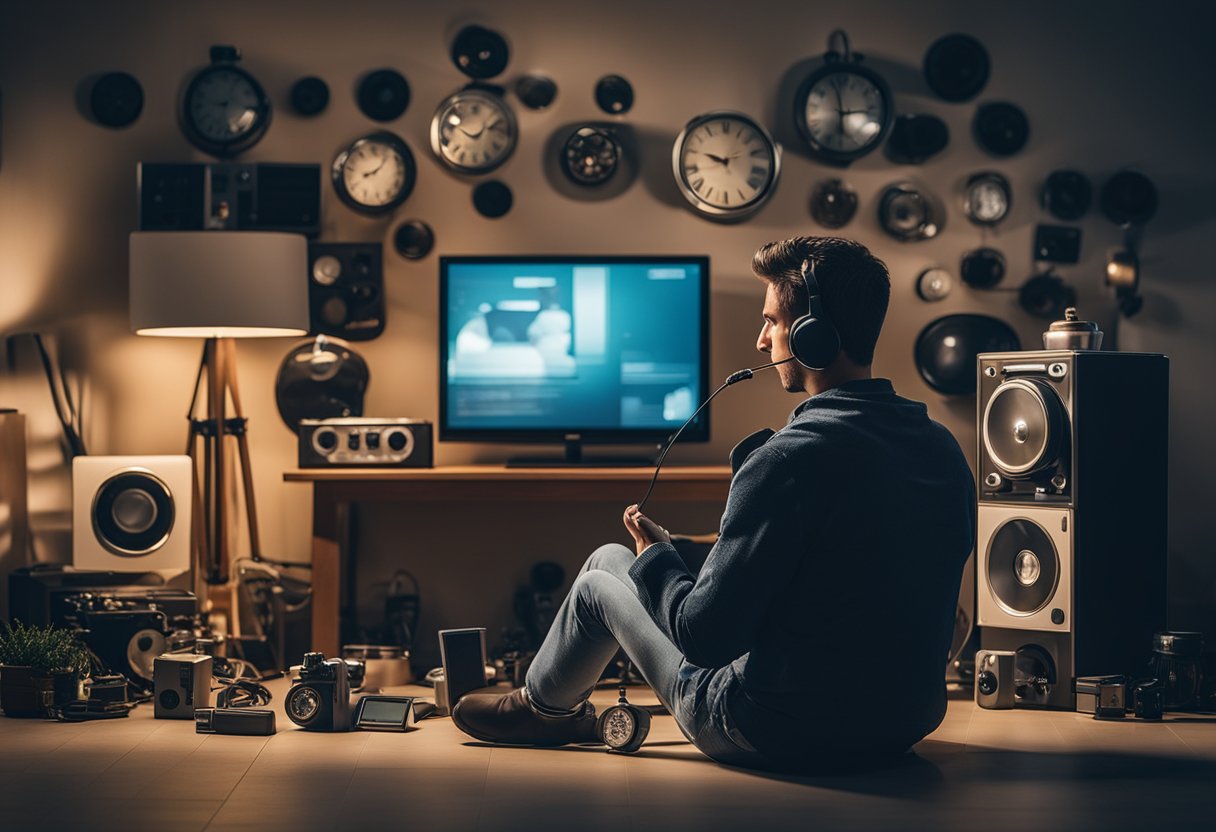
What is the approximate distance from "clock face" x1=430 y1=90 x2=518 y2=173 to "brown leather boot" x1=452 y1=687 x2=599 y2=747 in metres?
2.08

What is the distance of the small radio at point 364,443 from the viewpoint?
3994 millimetres

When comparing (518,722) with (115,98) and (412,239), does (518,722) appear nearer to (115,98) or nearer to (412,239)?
(412,239)

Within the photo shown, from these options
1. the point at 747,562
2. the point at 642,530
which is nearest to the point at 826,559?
the point at 747,562

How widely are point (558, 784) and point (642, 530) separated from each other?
0.57 meters

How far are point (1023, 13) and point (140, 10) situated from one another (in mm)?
3075

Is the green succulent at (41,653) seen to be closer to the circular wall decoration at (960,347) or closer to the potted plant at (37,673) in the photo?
the potted plant at (37,673)

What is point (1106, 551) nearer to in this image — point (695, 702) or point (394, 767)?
point (695, 702)

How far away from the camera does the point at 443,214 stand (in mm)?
4410

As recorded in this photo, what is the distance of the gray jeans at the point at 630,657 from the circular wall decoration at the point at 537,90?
2106 mm

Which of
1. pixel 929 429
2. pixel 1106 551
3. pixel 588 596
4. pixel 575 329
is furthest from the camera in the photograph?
pixel 575 329

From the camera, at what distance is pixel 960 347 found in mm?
4387

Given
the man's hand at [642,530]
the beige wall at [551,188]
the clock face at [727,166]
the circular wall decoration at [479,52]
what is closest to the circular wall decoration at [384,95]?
the beige wall at [551,188]

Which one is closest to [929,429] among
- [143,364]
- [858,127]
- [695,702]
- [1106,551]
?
[695,702]

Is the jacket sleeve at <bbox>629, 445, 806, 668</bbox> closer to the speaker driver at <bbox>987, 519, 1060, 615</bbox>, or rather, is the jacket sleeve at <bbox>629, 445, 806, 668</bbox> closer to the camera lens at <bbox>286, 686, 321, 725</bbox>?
the camera lens at <bbox>286, 686, 321, 725</bbox>
